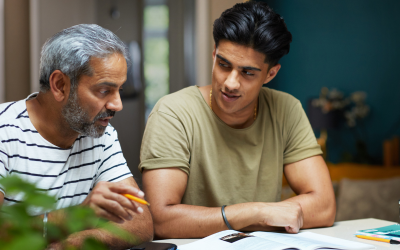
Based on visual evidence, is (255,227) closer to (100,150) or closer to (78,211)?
(100,150)

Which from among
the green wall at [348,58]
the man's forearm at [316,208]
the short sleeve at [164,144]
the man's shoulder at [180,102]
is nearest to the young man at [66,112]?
the short sleeve at [164,144]

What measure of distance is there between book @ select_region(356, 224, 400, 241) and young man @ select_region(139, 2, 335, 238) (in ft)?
0.53

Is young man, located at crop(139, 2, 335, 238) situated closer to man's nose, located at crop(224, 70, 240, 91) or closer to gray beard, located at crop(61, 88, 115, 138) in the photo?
man's nose, located at crop(224, 70, 240, 91)

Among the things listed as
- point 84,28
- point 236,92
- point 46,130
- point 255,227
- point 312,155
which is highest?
point 84,28

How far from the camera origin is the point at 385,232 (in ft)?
3.75

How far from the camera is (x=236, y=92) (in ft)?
4.55

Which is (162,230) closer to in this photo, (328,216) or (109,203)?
(109,203)

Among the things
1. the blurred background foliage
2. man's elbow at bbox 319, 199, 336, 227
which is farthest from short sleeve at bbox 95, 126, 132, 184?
the blurred background foliage

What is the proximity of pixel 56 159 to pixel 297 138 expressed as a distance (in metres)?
0.90

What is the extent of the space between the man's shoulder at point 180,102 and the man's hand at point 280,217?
1.53ft

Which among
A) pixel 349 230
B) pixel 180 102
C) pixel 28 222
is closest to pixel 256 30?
pixel 180 102

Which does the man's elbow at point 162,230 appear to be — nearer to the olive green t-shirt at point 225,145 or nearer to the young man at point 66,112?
the young man at point 66,112

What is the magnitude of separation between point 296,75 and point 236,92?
3.47m

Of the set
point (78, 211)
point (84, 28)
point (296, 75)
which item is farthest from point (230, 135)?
point (296, 75)
